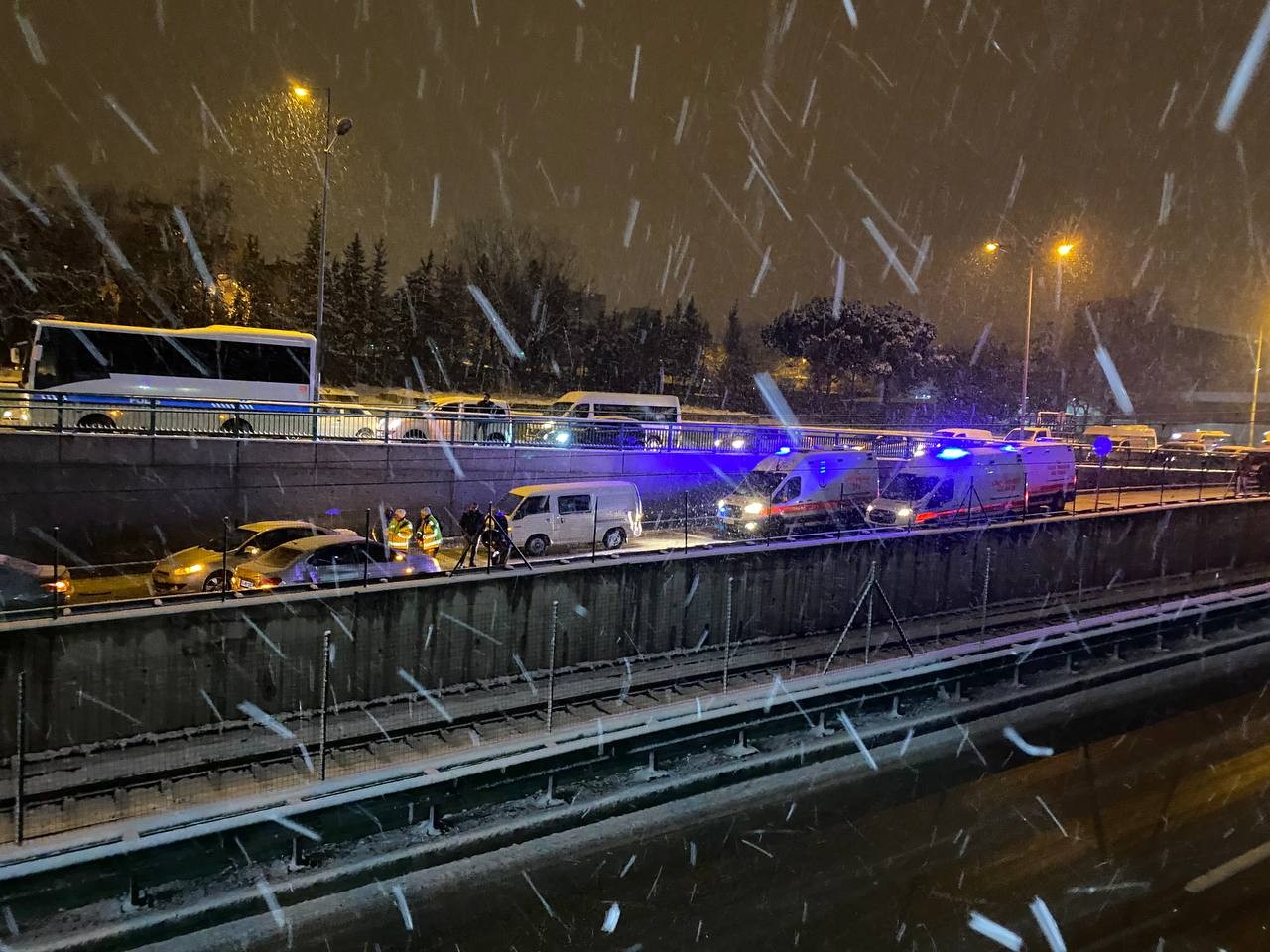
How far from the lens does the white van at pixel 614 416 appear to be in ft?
88.1

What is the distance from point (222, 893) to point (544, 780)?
2557 millimetres

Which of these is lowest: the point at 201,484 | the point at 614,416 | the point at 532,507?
the point at 532,507

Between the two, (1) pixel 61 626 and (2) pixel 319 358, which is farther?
(2) pixel 319 358

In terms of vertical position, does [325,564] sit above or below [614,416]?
below

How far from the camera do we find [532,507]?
→ 20250mm

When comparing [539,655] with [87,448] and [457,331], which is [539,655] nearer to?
[87,448]

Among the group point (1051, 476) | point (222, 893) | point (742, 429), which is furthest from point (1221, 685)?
point (742, 429)

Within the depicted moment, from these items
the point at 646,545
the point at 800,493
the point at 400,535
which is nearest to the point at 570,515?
the point at 646,545

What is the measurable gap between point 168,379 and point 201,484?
315 inches

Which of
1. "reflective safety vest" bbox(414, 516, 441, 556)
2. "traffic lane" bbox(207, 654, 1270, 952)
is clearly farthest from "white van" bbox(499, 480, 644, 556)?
"traffic lane" bbox(207, 654, 1270, 952)

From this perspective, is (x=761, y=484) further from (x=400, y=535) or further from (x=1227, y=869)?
(x=1227, y=869)

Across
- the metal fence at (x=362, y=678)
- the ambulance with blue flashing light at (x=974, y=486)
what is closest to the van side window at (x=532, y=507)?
the metal fence at (x=362, y=678)

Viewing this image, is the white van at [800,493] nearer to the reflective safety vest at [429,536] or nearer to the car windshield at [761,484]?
the car windshield at [761,484]

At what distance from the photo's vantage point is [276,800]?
5.96 meters
